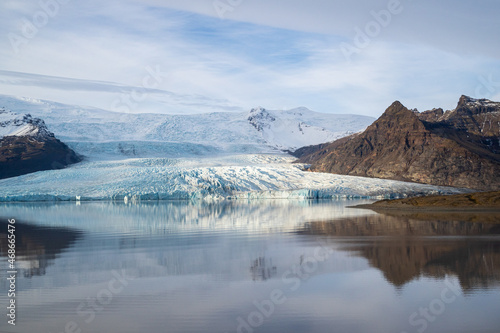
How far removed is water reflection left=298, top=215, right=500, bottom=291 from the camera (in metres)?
11.9

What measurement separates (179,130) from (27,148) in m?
38.7

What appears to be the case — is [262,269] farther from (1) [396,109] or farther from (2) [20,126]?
(2) [20,126]

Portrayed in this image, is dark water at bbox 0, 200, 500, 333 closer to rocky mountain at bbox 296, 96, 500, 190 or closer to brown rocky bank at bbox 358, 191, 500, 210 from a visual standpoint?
brown rocky bank at bbox 358, 191, 500, 210

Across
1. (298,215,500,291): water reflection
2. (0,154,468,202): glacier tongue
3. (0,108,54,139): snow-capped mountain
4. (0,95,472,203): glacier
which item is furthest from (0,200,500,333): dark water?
(0,108,54,139): snow-capped mountain

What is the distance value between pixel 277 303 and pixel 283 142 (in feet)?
430

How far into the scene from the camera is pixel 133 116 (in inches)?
5005

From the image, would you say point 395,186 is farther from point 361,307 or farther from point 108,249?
point 361,307

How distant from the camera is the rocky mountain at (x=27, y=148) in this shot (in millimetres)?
83875

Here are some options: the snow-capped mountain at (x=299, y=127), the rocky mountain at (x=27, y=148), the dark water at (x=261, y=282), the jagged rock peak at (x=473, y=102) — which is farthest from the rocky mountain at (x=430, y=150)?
the dark water at (x=261, y=282)

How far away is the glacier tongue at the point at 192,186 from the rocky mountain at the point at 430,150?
10.2 meters

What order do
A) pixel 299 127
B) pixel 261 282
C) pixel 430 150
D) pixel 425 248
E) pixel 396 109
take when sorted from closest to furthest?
1. pixel 261 282
2. pixel 425 248
3. pixel 430 150
4. pixel 396 109
5. pixel 299 127

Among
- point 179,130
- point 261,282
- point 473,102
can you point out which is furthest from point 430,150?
point 261,282

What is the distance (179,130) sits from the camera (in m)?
119

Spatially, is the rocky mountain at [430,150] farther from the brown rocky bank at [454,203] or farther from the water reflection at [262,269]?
the water reflection at [262,269]
